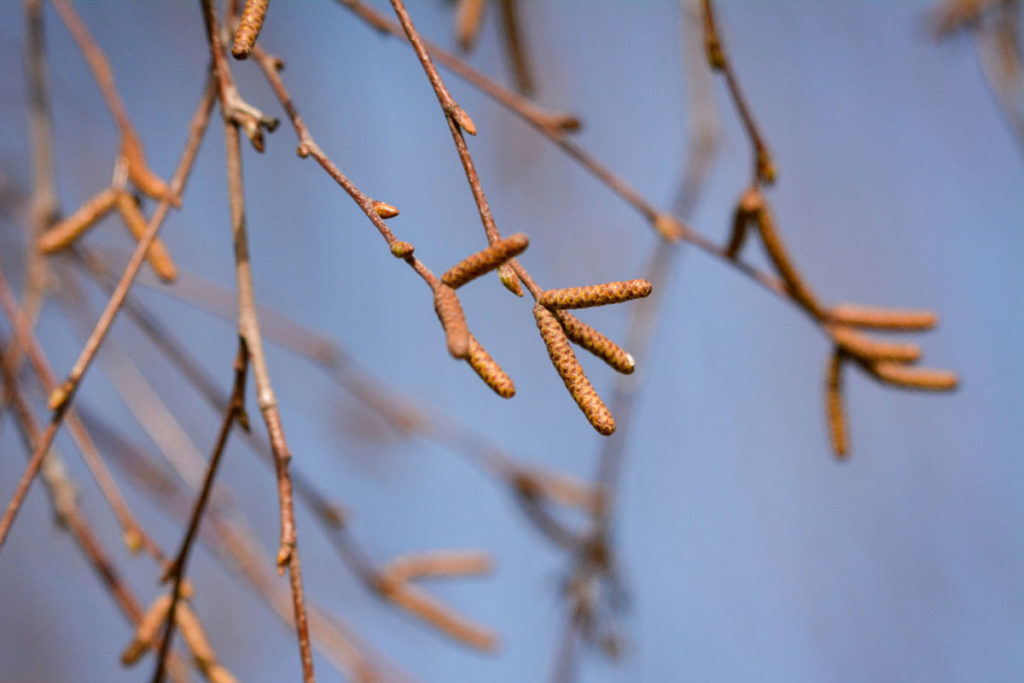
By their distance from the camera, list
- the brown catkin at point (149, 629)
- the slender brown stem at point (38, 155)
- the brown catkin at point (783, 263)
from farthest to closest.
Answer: the slender brown stem at point (38, 155) < the brown catkin at point (783, 263) < the brown catkin at point (149, 629)

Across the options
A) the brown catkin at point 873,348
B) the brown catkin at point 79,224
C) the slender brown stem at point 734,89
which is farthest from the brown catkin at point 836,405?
the brown catkin at point 79,224

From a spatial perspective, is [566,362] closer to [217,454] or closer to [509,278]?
[509,278]

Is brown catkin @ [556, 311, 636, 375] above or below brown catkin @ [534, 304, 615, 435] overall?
above

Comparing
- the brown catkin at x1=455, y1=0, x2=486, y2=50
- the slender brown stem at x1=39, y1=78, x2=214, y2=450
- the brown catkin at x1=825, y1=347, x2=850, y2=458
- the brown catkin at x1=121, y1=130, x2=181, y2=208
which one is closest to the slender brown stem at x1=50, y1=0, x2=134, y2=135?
the brown catkin at x1=121, y1=130, x2=181, y2=208

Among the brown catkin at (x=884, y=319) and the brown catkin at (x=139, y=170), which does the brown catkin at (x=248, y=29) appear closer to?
the brown catkin at (x=139, y=170)

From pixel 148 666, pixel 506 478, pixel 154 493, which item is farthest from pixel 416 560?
pixel 148 666

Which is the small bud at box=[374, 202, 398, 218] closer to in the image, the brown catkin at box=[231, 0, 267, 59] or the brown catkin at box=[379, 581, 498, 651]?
the brown catkin at box=[231, 0, 267, 59]
